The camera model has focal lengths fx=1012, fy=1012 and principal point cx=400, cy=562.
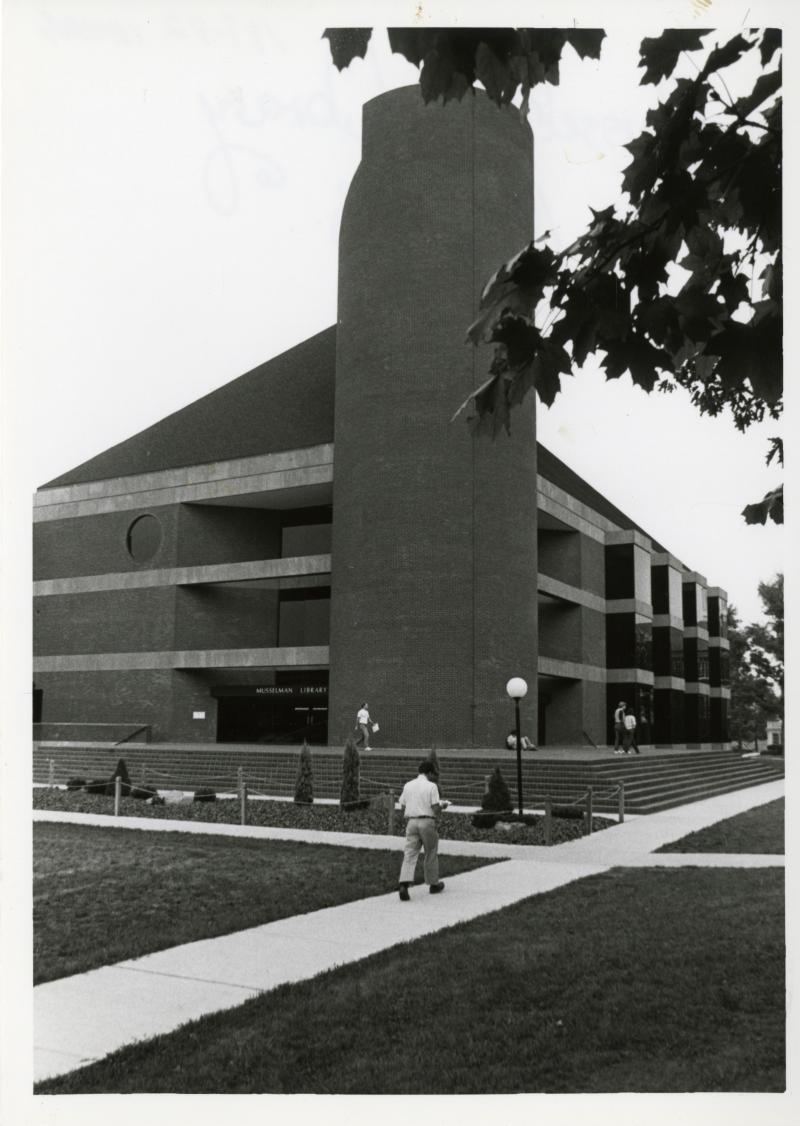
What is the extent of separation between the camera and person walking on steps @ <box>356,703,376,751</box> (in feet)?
97.5

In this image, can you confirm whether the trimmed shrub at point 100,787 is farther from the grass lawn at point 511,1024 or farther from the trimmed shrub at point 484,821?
the grass lawn at point 511,1024

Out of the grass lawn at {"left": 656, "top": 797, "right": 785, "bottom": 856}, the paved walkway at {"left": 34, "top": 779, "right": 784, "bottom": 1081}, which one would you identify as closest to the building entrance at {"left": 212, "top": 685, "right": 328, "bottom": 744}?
the grass lawn at {"left": 656, "top": 797, "right": 785, "bottom": 856}

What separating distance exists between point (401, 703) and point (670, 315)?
27977 mm

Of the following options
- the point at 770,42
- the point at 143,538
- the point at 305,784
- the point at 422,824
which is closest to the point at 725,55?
the point at 770,42

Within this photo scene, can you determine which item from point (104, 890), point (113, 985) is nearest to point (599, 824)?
point (104, 890)

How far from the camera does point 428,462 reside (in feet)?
110

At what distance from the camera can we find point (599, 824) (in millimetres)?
19828

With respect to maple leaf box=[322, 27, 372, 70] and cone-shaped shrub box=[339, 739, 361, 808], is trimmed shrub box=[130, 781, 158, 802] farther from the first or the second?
maple leaf box=[322, 27, 372, 70]

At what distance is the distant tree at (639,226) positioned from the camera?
5.36 metres

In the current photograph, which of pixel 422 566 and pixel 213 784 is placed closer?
pixel 213 784

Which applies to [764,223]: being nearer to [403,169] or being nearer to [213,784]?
[213,784]

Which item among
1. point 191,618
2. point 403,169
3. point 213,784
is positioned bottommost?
point 213,784

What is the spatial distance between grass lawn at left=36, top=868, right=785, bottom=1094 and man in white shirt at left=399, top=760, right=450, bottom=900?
200 centimetres

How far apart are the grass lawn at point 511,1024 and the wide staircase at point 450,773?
474 inches
